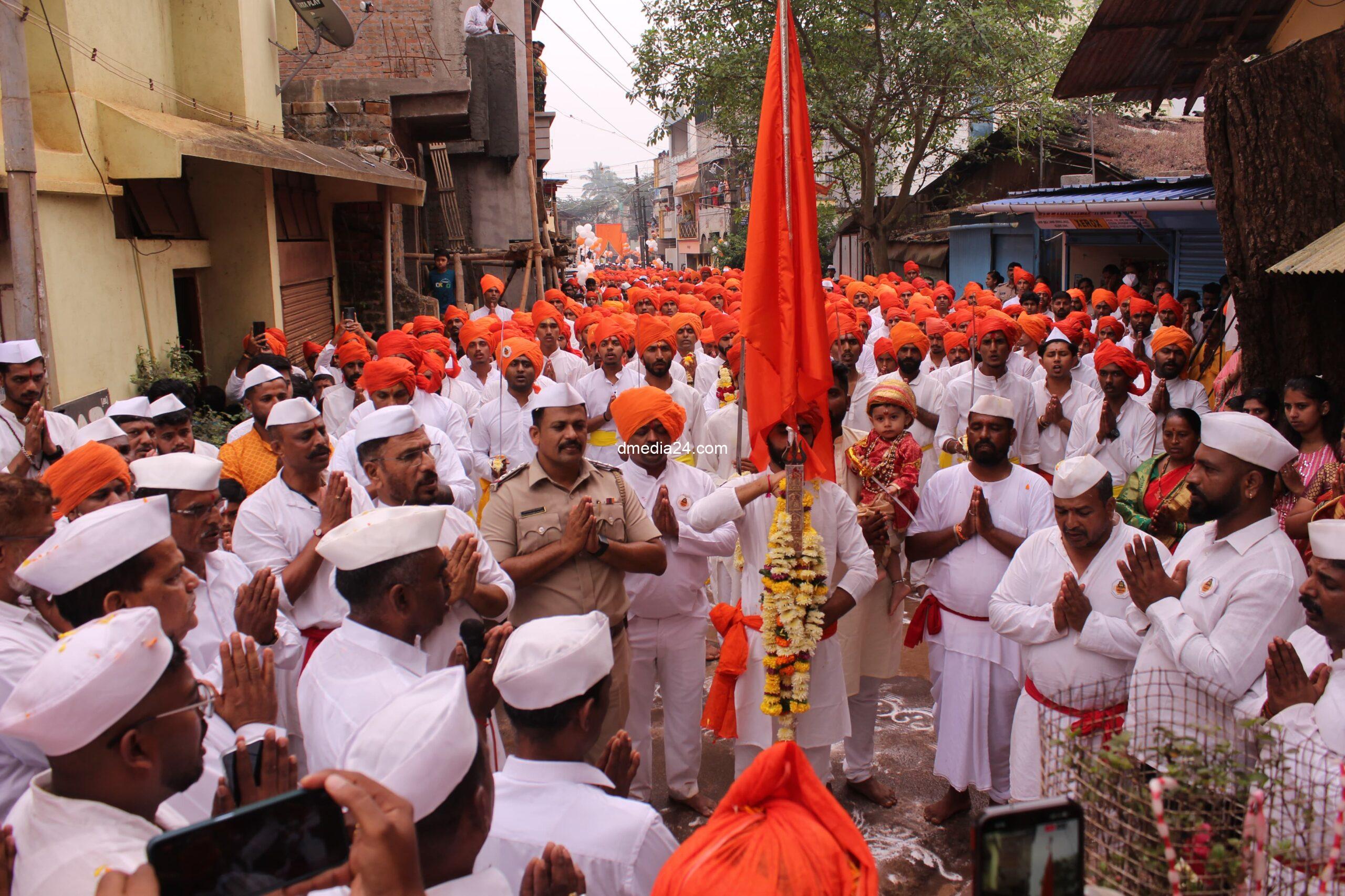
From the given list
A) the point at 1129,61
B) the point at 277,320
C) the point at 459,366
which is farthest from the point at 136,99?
the point at 1129,61

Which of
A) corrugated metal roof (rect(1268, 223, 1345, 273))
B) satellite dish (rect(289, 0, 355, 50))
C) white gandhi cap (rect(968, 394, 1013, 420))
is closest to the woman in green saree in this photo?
corrugated metal roof (rect(1268, 223, 1345, 273))

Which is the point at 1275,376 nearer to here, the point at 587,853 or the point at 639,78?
the point at 587,853

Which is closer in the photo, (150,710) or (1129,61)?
(150,710)

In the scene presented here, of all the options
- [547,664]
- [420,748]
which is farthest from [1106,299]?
[420,748]

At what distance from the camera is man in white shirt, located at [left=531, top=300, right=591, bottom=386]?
10039 mm

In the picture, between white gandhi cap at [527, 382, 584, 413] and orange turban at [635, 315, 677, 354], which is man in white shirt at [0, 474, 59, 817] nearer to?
white gandhi cap at [527, 382, 584, 413]

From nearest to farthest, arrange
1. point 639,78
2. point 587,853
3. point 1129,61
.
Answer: point 587,853
point 1129,61
point 639,78

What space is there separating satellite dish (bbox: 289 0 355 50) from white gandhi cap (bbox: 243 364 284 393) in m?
8.64

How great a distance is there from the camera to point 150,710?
86.0 inches

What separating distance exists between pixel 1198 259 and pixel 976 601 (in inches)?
527

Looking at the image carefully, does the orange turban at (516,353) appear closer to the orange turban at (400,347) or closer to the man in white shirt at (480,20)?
the orange turban at (400,347)

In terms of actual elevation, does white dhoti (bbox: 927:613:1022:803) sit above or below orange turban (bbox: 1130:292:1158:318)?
below

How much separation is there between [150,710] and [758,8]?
22646mm

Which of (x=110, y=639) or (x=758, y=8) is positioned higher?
(x=758, y=8)
